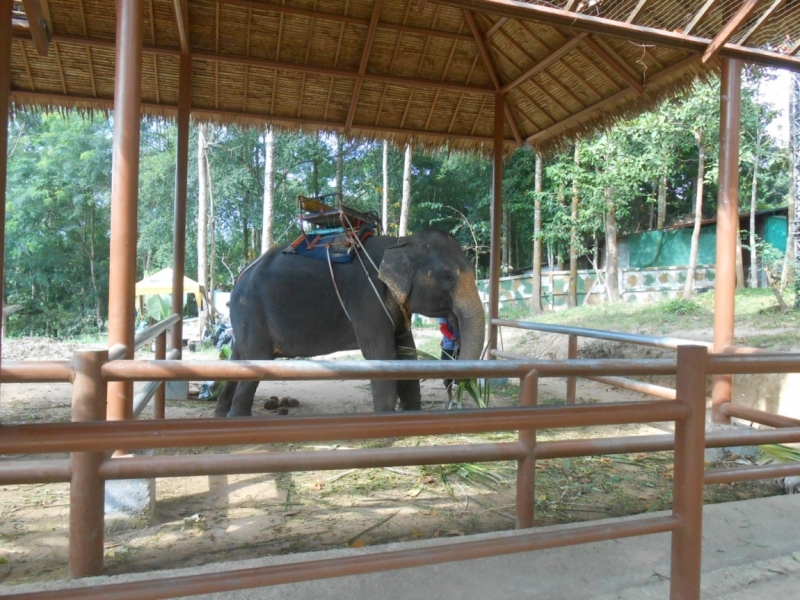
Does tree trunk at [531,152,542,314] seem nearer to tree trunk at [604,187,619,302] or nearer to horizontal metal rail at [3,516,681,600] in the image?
tree trunk at [604,187,619,302]

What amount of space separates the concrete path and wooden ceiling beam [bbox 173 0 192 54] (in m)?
4.41

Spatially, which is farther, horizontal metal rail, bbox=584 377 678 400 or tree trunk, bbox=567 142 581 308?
tree trunk, bbox=567 142 581 308

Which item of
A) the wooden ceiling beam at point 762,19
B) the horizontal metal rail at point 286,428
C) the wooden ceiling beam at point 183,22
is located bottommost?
the horizontal metal rail at point 286,428

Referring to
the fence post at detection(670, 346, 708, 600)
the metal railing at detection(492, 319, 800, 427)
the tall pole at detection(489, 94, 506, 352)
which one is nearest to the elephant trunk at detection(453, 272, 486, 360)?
the metal railing at detection(492, 319, 800, 427)

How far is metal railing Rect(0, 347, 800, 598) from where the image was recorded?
4.18 feet

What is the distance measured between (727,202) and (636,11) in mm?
1494

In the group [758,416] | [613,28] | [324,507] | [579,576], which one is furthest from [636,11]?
[324,507]

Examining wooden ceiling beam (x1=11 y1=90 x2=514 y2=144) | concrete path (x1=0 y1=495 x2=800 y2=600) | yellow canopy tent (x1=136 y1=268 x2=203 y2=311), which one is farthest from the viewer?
yellow canopy tent (x1=136 y1=268 x2=203 y2=311)

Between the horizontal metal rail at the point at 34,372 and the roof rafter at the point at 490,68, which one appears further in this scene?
the roof rafter at the point at 490,68

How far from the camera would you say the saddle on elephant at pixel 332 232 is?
5871mm

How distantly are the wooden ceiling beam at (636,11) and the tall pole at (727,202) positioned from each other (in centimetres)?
90

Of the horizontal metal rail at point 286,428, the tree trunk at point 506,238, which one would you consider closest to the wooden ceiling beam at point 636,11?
the horizontal metal rail at point 286,428

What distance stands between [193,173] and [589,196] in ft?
67.6

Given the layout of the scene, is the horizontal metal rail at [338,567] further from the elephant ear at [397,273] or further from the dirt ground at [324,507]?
the elephant ear at [397,273]
